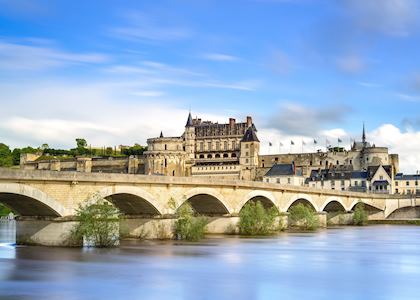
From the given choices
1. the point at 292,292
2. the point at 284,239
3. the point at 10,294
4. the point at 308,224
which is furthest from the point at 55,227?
the point at 308,224

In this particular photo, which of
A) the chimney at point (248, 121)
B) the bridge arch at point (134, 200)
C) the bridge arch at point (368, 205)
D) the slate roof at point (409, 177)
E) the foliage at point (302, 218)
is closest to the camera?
the bridge arch at point (134, 200)

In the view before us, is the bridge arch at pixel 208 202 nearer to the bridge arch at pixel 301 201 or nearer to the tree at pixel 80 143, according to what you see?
the bridge arch at pixel 301 201

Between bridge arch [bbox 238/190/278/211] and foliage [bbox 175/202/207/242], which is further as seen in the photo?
bridge arch [bbox 238/190/278/211]

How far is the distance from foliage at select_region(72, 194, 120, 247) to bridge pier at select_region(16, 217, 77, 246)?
42cm

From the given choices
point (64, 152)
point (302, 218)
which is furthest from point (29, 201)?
point (64, 152)

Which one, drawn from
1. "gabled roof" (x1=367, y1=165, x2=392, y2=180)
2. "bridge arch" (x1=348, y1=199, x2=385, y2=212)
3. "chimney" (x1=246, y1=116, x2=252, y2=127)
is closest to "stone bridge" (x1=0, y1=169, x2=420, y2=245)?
"bridge arch" (x1=348, y1=199, x2=385, y2=212)

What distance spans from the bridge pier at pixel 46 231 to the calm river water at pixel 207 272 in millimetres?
778

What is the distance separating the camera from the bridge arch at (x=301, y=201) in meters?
58.2

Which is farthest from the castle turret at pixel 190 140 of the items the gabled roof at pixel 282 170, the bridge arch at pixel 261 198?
the bridge arch at pixel 261 198

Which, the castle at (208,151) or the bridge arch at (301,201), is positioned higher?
the castle at (208,151)

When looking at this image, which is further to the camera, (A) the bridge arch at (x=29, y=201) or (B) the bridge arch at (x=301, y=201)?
(B) the bridge arch at (x=301, y=201)

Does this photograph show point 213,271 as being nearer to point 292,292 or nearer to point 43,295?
point 292,292

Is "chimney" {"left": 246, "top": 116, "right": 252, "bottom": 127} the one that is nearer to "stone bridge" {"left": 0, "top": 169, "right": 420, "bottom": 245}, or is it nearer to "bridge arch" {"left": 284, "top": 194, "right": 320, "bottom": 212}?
"bridge arch" {"left": 284, "top": 194, "right": 320, "bottom": 212}

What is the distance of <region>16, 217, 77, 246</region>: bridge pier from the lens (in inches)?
1307
